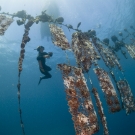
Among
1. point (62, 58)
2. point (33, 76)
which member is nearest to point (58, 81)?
point (33, 76)

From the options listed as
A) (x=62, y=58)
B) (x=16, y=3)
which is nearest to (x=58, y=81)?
(x=62, y=58)

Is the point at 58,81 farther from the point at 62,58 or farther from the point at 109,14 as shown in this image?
the point at 109,14

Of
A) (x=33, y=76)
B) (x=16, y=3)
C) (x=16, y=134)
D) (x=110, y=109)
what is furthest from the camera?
(x=16, y=134)

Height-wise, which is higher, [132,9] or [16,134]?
[132,9]

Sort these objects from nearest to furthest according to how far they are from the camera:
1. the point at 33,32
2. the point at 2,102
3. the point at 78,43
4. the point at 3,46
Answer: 1. the point at 78,43
2. the point at 33,32
3. the point at 3,46
4. the point at 2,102

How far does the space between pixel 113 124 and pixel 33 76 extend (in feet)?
95.8

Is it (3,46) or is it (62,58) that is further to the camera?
(62,58)

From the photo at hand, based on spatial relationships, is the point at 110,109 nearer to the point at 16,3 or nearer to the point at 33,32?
the point at 16,3

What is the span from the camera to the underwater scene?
4.54 meters

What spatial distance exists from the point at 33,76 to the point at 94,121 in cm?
4837

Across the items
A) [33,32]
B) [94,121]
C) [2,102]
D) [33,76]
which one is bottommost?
[94,121]

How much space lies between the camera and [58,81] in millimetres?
60000

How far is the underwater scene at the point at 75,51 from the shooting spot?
4.54 m

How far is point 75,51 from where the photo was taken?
6348mm
